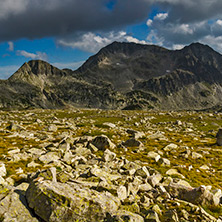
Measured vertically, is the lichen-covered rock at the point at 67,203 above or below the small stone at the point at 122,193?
above

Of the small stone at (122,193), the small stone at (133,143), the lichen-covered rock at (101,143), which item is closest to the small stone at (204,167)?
the small stone at (133,143)

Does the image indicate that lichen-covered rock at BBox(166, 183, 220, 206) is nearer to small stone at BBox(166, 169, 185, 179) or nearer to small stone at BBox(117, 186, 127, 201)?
small stone at BBox(117, 186, 127, 201)

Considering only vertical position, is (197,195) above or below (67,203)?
below

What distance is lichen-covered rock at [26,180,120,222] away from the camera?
9.12 m

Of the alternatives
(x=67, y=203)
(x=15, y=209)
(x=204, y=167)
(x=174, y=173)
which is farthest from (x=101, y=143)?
(x=15, y=209)

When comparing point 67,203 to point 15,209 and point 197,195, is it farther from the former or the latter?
point 197,195

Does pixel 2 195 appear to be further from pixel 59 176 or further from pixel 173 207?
pixel 173 207

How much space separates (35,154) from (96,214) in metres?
14.3

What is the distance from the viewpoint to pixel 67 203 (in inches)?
371

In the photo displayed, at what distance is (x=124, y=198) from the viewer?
11328 mm

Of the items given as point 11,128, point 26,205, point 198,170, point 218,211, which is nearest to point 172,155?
point 198,170

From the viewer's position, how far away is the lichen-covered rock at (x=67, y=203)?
29.9 ft

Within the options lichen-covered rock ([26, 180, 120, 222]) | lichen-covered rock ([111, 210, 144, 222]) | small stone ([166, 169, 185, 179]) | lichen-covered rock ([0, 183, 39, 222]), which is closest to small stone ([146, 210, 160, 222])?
lichen-covered rock ([111, 210, 144, 222])

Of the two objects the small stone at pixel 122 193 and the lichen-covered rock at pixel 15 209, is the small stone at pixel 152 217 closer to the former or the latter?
the small stone at pixel 122 193
